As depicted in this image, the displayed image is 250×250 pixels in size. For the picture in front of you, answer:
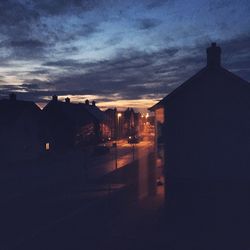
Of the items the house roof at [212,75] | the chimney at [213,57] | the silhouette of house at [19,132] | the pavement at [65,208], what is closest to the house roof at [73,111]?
the silhouette of house at [19,132]

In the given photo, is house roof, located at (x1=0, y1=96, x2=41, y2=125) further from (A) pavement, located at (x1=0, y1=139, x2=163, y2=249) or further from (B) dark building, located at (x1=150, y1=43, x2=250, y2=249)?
(B) dark building, located at (x1=150, y1=43, x2=250, y2=249)

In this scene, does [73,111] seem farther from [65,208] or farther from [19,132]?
[65,208]

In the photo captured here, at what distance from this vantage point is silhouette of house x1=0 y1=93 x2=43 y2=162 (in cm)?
4639

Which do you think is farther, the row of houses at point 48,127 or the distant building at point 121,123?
the distant building at point 121,123

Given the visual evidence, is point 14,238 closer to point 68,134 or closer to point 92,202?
point 92,202

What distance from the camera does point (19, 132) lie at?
1889 inches

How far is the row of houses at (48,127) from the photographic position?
155ft

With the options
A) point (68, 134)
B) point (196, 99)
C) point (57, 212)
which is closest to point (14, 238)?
point (57, 212)

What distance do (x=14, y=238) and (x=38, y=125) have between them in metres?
37.2

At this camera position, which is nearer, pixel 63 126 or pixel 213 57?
pixel 213 57

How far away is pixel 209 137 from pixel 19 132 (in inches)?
1208

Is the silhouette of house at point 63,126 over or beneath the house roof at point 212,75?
beneath

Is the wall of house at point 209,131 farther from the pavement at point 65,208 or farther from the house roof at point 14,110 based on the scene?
the house roof at point 14,110

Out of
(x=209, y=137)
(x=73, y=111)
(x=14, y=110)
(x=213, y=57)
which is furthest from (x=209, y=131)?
(x=73, y=111)
